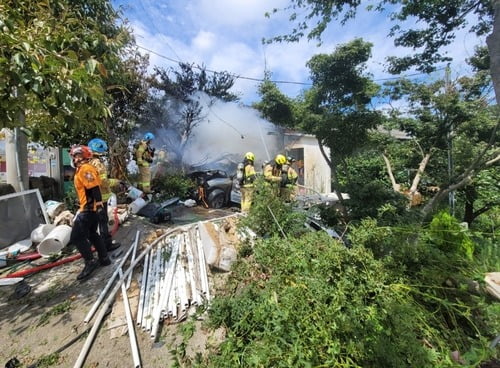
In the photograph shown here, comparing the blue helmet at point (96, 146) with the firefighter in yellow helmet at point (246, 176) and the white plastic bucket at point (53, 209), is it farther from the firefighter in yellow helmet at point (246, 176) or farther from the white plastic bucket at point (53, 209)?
the firefighter in yellow helmet at point (246, 176)

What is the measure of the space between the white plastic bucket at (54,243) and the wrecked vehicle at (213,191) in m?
4.30

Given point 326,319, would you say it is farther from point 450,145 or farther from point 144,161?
point 450,145

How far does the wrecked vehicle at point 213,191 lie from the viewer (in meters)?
8.16

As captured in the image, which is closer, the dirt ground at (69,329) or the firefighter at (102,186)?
the dirt ground at (69,329)

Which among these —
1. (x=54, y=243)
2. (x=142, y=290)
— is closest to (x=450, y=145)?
(x=142, y=290)

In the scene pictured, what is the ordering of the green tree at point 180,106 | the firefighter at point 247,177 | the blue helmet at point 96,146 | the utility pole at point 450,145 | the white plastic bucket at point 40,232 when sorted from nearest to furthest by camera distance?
the blue helmet at point 96,146 → the white plastic bucket at point 40,232 → the firefighter at point 247,177 → the utility pole at point 450,145 → the green tree at point 180,106

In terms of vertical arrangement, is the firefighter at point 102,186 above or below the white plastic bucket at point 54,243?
above

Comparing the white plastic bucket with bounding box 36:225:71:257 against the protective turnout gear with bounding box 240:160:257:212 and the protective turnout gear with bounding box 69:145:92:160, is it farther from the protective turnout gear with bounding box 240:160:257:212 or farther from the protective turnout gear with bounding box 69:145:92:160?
the protective turnout gear with bounding box 240:160:257:212

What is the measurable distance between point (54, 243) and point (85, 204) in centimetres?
123

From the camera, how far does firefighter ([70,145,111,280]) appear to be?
352cm

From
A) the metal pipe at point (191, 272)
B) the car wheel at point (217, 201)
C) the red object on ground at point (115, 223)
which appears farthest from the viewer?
the car wheel at point (217, 201)

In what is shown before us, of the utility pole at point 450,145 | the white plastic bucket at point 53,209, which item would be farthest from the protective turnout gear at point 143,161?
the utility pole at point 450,145

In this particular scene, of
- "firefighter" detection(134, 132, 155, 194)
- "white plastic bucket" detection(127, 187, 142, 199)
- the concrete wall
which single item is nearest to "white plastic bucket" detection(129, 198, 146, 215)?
"white plastic bucket" detection(127, 187, 142, 199)

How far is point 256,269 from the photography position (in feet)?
10.3
